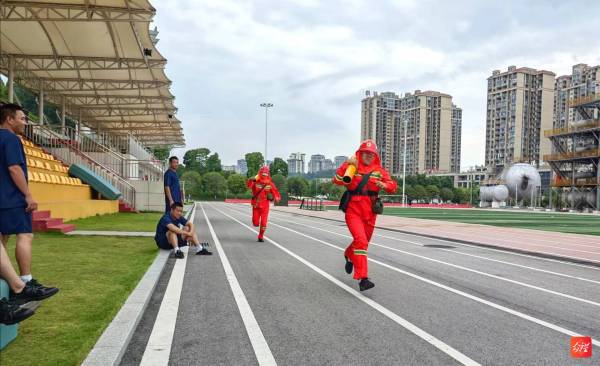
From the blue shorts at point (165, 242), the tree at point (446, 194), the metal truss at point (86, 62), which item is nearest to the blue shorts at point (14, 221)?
the blue shorts at point (165, 242)

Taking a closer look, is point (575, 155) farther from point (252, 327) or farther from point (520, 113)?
point (252, 327)

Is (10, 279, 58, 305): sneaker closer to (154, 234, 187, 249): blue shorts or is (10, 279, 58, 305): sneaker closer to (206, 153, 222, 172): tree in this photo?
(154, 234, 187, 249): blue shorts

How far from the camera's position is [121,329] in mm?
4117

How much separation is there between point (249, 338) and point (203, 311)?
112 cm

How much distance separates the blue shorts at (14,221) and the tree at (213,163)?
5588 inches

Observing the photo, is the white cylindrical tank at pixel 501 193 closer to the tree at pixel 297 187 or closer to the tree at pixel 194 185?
the tree at pixel 297 187

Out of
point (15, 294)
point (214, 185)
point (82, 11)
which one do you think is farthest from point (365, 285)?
point (214, 185)

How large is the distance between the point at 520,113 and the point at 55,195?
134530 millimetres

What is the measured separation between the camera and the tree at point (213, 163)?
146 m

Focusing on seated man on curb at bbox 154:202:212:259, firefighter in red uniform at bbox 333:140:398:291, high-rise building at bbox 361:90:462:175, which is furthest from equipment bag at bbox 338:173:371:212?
high-rise building at bbox 361:90:462:175

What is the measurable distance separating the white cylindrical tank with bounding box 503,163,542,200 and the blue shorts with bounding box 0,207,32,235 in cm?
9223

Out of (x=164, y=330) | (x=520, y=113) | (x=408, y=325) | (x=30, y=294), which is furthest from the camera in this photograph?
(x=520, y=113)

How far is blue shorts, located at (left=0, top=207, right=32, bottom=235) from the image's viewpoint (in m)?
4.46

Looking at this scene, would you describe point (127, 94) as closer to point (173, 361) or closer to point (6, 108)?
point (6, 108)
